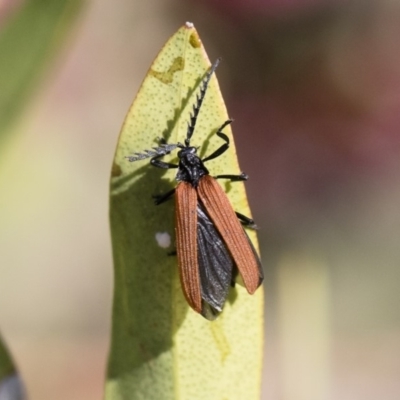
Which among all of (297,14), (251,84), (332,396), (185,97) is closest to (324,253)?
(332,396)

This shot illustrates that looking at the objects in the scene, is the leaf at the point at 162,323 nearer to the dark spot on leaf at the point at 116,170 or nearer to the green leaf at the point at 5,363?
the dark spot on leaf at the point at 116,170

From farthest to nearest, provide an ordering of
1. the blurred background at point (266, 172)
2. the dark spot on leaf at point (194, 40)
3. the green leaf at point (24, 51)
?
the blurred background at point (266, 172), the green leaf at point (24, 51), the dark spot on leaf at point (194, 40)

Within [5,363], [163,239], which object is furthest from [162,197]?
[5,363]

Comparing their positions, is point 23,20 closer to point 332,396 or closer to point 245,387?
point 245,387

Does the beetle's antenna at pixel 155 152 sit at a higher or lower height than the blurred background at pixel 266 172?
lower

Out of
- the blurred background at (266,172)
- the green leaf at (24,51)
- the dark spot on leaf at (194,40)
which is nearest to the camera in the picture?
the dark spot on leaf at (194,40)

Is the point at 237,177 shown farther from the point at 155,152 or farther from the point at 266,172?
the point at 266,172

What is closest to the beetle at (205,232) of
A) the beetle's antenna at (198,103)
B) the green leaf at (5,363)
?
the beetle's antenna at (198,103)

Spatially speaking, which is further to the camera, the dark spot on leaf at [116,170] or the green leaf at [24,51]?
the green leaf at [24,51]
